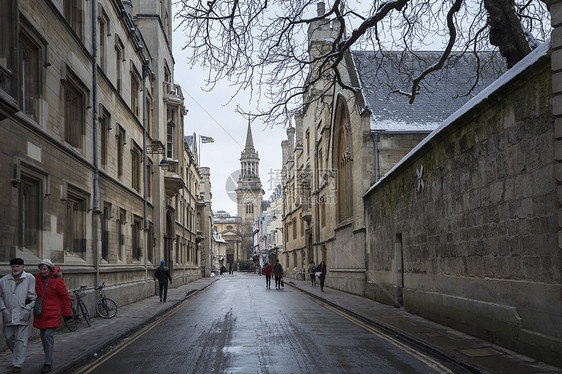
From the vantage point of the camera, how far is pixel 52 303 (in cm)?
855

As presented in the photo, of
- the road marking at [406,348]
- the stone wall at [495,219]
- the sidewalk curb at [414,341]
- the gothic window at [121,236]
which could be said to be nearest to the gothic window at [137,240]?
the gothic window at [121,236]

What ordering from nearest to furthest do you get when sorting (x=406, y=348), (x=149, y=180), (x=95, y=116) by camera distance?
(x=406, y=348), (x=95, y=116), (x=149, y=180)

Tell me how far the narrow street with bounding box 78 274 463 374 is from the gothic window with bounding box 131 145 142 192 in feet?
35.9

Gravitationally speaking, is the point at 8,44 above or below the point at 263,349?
above

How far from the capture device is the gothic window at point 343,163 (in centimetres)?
2866

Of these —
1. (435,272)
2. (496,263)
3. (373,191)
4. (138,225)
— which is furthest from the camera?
(138,225)

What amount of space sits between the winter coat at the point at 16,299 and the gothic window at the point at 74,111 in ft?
26.9

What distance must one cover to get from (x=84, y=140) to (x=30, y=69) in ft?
13.9

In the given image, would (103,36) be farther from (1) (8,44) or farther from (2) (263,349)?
(2) (263,349)

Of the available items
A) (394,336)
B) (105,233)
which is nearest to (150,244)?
(105,233)

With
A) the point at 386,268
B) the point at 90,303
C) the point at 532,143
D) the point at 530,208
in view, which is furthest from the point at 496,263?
the point at 90,303

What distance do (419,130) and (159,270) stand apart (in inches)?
476

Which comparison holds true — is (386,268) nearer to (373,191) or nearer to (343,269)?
(373,191)

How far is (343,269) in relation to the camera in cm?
2984
